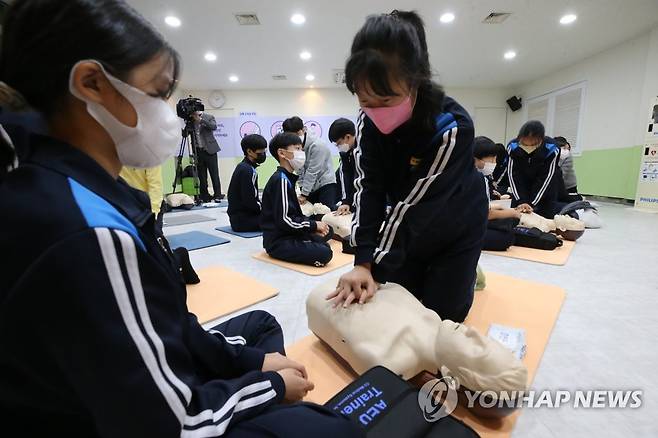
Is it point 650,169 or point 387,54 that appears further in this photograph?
point 650,169

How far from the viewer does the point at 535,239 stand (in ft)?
8.32

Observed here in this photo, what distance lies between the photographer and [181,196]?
5.34 m

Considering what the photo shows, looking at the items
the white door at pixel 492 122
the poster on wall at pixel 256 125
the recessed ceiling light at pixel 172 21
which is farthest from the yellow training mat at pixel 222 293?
the white door at pixel 492 122

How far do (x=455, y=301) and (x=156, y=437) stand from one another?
3.68 ft

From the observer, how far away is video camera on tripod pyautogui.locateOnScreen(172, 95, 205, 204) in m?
5.31

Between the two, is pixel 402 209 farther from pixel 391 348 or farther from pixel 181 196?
pixel 181 196

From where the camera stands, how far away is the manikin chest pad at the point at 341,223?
2751 mm

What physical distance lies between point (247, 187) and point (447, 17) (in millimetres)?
3464

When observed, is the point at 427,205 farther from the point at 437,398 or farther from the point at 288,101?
the point at 288,101

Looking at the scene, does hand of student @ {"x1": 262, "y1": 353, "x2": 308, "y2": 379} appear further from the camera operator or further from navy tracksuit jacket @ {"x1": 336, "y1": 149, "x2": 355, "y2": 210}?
the camera operator

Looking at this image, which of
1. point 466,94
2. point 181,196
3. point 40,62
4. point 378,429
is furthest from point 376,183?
point 466,94

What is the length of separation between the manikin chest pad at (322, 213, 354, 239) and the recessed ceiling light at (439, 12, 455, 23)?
3.13m

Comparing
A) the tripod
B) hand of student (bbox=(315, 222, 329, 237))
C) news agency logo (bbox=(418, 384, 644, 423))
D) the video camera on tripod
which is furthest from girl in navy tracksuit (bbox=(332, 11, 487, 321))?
the tripod

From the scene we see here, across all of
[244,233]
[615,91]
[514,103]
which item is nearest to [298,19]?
[244,233]
